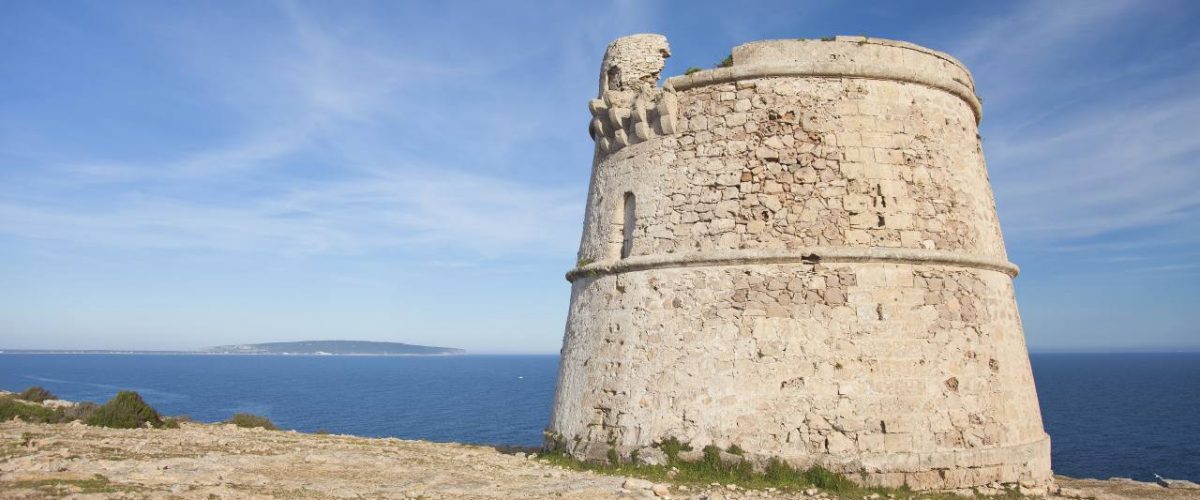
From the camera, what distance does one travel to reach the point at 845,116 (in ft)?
30.4

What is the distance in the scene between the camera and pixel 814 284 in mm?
8711

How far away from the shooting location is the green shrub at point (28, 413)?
1351 centimetres

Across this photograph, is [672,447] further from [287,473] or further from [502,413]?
[502,413]

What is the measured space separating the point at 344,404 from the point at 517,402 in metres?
13.6

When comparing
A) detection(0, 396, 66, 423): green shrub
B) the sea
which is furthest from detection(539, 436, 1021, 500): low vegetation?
the sea

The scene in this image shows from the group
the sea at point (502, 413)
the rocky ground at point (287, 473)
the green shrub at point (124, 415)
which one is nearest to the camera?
the rocky ground at point (287, 473)

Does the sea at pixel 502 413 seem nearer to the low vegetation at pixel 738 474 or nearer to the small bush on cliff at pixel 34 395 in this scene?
the small bush on cliff at pixel 34 395

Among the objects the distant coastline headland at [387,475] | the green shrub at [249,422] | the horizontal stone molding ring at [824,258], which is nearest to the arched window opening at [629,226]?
the horizontal stone molding ring at [824,258]

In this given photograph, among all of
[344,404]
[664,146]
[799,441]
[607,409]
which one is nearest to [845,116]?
[664,146]

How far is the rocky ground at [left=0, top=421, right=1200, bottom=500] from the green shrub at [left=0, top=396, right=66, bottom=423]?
1.52 metres

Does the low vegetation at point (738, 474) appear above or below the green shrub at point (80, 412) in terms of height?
below

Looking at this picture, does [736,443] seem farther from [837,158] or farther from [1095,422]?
[1095,422]

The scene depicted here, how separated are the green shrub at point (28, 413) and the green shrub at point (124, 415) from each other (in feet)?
2.48

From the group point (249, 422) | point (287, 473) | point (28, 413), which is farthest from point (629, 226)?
point (28, 413)
